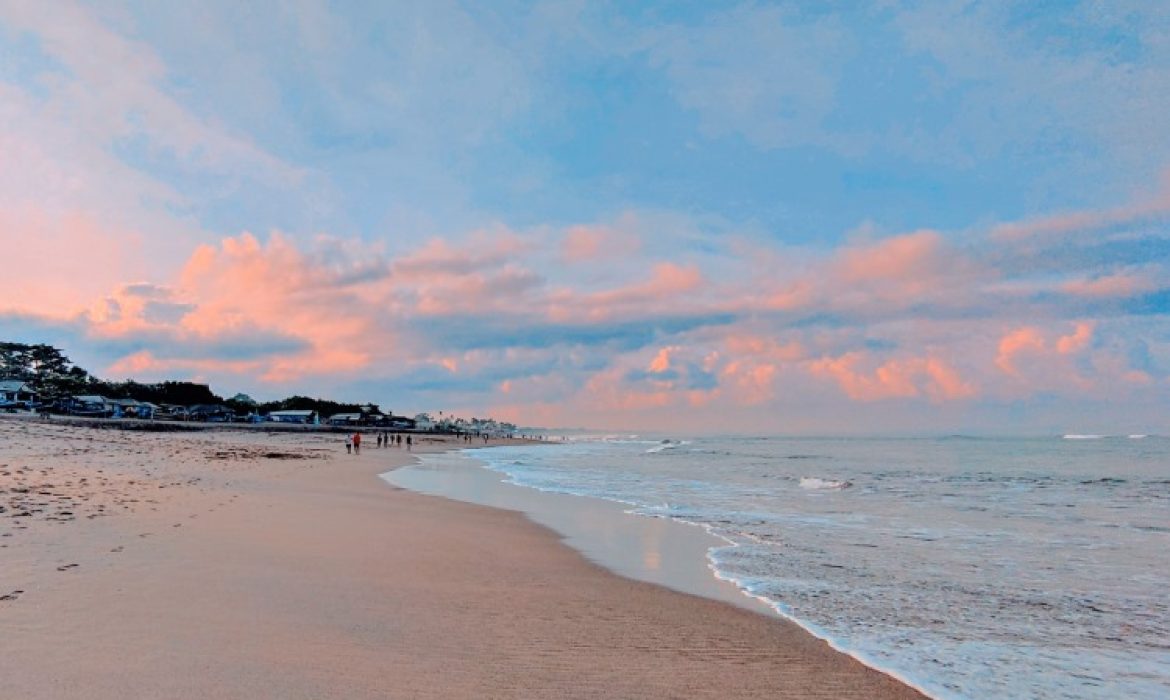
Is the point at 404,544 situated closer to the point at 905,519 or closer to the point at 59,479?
the point at 59,479

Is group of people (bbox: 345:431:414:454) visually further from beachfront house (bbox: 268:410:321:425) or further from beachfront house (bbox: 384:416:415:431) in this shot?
beachfront house (bbox: 384:416:415:431)

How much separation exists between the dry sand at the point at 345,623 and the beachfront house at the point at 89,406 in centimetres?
10361

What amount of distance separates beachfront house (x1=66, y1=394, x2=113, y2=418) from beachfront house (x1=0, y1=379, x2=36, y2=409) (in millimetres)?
4557

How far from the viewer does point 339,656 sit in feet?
18.7

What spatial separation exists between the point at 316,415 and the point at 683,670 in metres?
154

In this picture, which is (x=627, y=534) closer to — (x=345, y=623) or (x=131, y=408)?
(x=345, y=623)

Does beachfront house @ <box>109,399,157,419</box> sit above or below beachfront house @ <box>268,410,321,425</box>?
above

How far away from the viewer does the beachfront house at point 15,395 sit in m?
88.3

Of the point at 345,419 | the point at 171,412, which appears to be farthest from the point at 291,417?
the point at 171,412

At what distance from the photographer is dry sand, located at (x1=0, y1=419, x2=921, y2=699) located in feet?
17.1

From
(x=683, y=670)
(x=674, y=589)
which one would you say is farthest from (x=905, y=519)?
(x=683, y=670)

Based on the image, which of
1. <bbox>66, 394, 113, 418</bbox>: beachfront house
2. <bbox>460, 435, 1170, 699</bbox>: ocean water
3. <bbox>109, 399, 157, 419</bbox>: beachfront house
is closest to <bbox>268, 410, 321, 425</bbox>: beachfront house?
<bbox>109, 399, 157, 419</bbox>: beachfront house

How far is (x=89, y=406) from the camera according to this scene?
9906cm

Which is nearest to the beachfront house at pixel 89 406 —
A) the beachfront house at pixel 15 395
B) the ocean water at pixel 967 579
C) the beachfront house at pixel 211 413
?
the beachfront house at pixel 15 395
